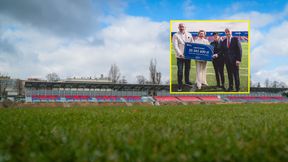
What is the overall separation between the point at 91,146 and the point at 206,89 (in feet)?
87.5

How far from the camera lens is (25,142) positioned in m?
2.88

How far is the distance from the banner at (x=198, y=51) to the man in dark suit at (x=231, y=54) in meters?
1.36

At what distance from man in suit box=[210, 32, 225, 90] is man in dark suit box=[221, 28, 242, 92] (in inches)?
16.4

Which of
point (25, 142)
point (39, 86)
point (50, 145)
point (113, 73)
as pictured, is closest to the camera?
point (50, 145)

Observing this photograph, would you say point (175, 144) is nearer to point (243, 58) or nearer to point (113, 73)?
point (243, 58)

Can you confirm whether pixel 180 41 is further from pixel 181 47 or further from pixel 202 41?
pixel 202 41

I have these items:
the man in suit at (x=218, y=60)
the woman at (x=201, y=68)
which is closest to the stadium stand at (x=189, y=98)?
the man in suit at (x=218, y=60)

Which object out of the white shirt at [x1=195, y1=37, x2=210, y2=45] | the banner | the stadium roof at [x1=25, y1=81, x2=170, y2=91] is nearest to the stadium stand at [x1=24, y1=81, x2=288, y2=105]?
the stadium roof at [x1=25, y1=81, x2=170, y2=91]

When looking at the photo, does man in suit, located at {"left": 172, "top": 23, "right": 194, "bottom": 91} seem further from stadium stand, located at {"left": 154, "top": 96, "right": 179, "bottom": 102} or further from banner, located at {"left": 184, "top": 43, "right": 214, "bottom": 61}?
stadium stand, located at {"left": 154, "top": 96, "right": 179, "bottom": 102}

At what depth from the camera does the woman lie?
27.2 metres

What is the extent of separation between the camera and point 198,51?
26.8 m

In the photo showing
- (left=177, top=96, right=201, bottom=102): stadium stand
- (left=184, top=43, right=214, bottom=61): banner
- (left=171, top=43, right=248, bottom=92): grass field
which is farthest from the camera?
(left=177, top=96, right=201, bottom=102): stadium stand

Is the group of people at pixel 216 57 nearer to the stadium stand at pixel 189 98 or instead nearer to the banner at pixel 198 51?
the banner at pixel 198 51

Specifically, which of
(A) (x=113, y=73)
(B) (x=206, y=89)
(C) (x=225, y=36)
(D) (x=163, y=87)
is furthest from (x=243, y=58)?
(A) (x=113, y=73)
